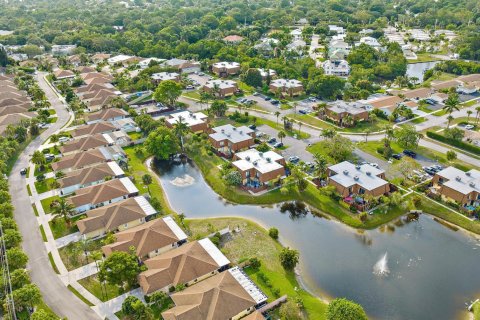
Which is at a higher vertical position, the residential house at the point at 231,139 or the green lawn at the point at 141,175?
the residential house at the point at 231,139

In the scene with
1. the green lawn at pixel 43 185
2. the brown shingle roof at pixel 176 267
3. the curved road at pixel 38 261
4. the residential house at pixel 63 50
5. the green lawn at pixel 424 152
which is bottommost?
the green lawn at pixel 424 152

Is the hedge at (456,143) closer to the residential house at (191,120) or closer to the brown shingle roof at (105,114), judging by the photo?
the residential house at (191,120)

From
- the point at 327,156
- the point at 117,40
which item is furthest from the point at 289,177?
the point at 117,40

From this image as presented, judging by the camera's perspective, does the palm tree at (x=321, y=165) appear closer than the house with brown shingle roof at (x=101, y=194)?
No

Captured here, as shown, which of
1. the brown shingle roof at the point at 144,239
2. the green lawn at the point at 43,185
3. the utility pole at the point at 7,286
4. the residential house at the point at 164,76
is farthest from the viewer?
the residential house at the point at 164,76

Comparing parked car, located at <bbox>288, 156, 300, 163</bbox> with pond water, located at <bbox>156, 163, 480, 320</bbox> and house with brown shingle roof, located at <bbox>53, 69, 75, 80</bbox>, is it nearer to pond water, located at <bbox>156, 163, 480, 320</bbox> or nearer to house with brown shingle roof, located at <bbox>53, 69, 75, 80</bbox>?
pond water, located at <bbox>156, 163, 480, 320</bbox>

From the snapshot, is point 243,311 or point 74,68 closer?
point 243,311

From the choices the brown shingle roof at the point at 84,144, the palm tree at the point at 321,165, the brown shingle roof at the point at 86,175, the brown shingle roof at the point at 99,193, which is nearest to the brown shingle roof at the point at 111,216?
the brown shingle roof at the point at 99,193

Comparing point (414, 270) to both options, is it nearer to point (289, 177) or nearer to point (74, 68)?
point (289, 177)
